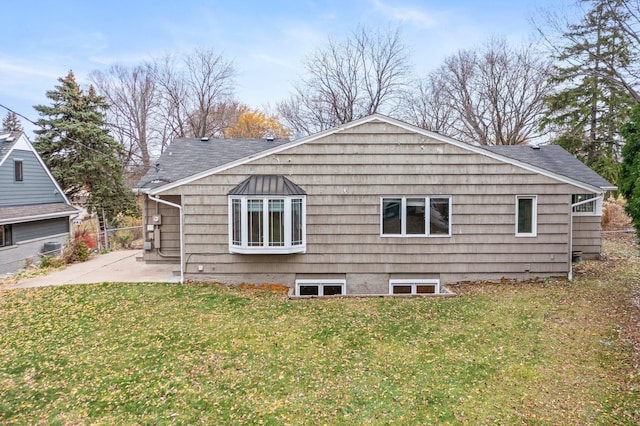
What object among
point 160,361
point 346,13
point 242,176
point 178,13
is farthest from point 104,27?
point 160,361

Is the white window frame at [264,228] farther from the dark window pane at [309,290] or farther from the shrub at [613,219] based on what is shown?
the shrub at [613,219]

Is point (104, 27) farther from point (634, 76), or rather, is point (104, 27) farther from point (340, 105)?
point (634, 76)

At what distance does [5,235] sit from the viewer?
501 inches

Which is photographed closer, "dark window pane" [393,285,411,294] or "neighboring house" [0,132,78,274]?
"dark window pane" [393,285,411,294]

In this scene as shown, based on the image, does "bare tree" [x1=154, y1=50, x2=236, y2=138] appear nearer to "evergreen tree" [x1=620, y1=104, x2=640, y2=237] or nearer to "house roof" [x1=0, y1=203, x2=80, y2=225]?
"house roof" [x1=0, y1=203, x2=80, y2=225]

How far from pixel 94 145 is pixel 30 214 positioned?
6163 mm

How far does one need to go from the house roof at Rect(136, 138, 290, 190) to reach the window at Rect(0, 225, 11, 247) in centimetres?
704

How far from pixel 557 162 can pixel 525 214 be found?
4.35m

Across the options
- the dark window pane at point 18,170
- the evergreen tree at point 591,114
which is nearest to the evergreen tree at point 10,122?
the dark window pane at point 18,170

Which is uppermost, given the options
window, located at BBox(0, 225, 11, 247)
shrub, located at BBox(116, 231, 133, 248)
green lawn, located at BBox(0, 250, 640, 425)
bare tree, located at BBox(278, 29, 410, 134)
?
bare tree, located at BBox(278, 29, 410, 134)

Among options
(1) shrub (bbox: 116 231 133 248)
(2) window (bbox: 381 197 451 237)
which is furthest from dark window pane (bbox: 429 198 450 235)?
(1) shrub (bbox: 116 231 133 248)

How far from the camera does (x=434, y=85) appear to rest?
78.4 feet

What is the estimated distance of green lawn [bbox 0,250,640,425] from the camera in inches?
143

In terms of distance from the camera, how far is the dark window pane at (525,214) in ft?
26.8
